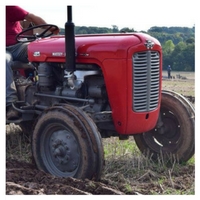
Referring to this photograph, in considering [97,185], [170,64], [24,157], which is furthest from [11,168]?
[170,64]

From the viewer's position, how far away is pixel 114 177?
459cm

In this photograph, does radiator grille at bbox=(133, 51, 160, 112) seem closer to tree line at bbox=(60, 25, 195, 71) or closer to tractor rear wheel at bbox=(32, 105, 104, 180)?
tractor rear wheel at bbox=(32, 105, 104, 180)

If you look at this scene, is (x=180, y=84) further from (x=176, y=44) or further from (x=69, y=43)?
(x=69, y=43)

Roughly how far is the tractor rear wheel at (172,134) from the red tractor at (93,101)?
1cm

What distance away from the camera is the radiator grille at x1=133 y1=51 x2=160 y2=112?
4.48 metres

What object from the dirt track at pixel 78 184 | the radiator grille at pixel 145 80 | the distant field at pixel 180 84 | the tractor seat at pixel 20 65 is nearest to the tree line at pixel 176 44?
the tractor seat at pixel 20 65

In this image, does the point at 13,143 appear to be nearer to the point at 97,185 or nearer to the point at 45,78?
the point at 45,78

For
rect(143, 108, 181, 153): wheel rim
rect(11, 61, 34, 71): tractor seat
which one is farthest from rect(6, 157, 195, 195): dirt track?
rect(11, 61, 34, 71): tractor seat

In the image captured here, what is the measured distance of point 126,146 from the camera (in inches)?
227

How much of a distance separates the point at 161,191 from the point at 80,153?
33.6 inches

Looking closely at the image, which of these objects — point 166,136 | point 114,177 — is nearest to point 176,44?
point 166,136

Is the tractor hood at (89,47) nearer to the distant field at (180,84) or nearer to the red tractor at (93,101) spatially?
the red tractor at (93,101)

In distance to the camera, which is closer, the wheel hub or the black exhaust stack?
the wheel hub

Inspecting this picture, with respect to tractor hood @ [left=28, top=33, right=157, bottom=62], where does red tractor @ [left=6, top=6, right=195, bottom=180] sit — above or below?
below
